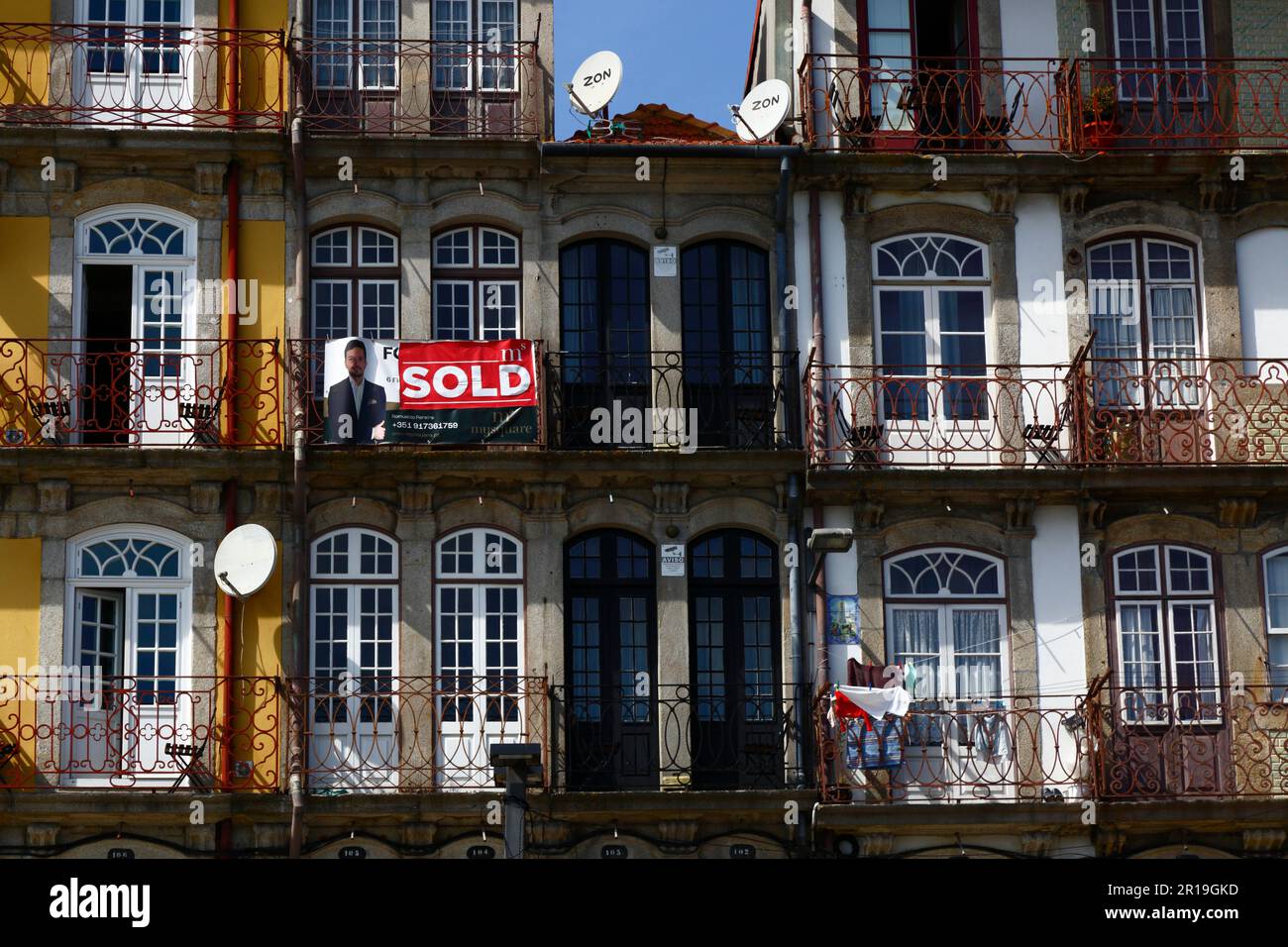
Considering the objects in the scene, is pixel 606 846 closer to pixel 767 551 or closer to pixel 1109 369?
pixel 767 551

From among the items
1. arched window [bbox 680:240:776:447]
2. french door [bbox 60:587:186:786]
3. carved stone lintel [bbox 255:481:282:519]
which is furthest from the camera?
arched window [bbox 680:240:776:447]

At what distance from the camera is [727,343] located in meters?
24.6

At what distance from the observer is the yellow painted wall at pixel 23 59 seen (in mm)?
24281

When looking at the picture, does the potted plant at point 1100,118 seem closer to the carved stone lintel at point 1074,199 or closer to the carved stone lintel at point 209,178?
the carved stone lintel at point 1074,199

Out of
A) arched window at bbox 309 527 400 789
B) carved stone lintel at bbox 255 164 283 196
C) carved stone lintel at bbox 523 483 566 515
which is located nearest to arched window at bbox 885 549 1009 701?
carved stone lintel at bbox 523 483 566 515

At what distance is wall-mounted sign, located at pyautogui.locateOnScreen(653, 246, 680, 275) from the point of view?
24625mm

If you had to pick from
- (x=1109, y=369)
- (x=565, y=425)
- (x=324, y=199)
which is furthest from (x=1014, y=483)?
(x=324, y=199)

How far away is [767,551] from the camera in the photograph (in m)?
24.0

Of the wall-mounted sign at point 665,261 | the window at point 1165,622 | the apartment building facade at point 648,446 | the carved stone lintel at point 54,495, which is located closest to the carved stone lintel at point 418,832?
the apartment building facade at point 648,446

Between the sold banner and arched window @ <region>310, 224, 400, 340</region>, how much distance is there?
915 millimetres

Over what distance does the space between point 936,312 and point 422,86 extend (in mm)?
6838

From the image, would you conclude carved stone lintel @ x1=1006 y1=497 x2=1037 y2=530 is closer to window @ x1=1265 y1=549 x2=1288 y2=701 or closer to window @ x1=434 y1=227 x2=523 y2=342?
window @ x1=1265 y1=549 x2=1288 y2=701

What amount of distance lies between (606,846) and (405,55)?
9770mm

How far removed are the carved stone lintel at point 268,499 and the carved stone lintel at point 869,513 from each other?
6.71 m
